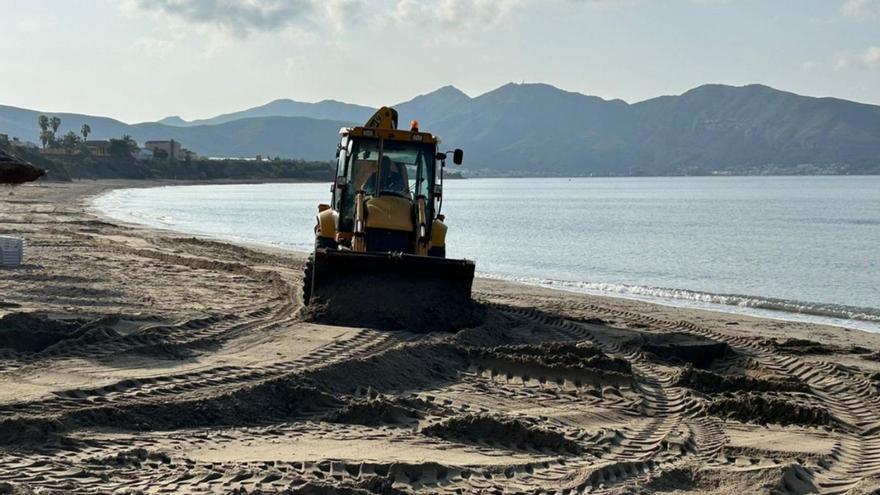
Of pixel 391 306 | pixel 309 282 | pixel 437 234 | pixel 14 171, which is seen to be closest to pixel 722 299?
pixel 437 234

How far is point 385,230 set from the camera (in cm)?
1530

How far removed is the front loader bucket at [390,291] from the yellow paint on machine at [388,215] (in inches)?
41.2

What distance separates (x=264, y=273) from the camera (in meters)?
21.5

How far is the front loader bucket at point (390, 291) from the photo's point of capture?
14211mm

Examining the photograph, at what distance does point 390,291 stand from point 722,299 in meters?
11.6

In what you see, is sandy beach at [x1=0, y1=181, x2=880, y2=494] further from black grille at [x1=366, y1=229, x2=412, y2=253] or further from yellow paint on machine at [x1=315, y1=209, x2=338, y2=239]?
black grille at [x1=366, y1=229, x2=412, y2=253]

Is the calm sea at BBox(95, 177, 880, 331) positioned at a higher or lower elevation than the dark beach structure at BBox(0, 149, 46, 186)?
lower

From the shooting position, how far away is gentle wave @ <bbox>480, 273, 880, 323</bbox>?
2158 centimetres

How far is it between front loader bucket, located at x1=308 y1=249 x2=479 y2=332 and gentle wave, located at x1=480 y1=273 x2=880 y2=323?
33.3ft

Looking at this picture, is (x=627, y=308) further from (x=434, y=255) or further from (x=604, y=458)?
(x=604, y=458)

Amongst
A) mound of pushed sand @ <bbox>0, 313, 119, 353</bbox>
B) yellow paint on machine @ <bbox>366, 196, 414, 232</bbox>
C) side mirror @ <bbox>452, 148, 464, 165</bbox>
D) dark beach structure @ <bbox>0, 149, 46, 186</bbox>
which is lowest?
mound of pushed sand @ <bbox>0, 313, 119, 353</bbox>

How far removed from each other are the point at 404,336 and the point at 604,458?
5593mm

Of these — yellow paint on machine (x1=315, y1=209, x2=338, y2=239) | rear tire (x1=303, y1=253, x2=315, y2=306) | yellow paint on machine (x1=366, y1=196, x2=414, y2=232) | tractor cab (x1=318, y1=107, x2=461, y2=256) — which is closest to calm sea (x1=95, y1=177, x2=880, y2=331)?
tractor cab (x1=318, y1=107, x2=461, y2=256)

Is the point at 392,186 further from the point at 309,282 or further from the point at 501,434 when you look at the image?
the point at 501,434
